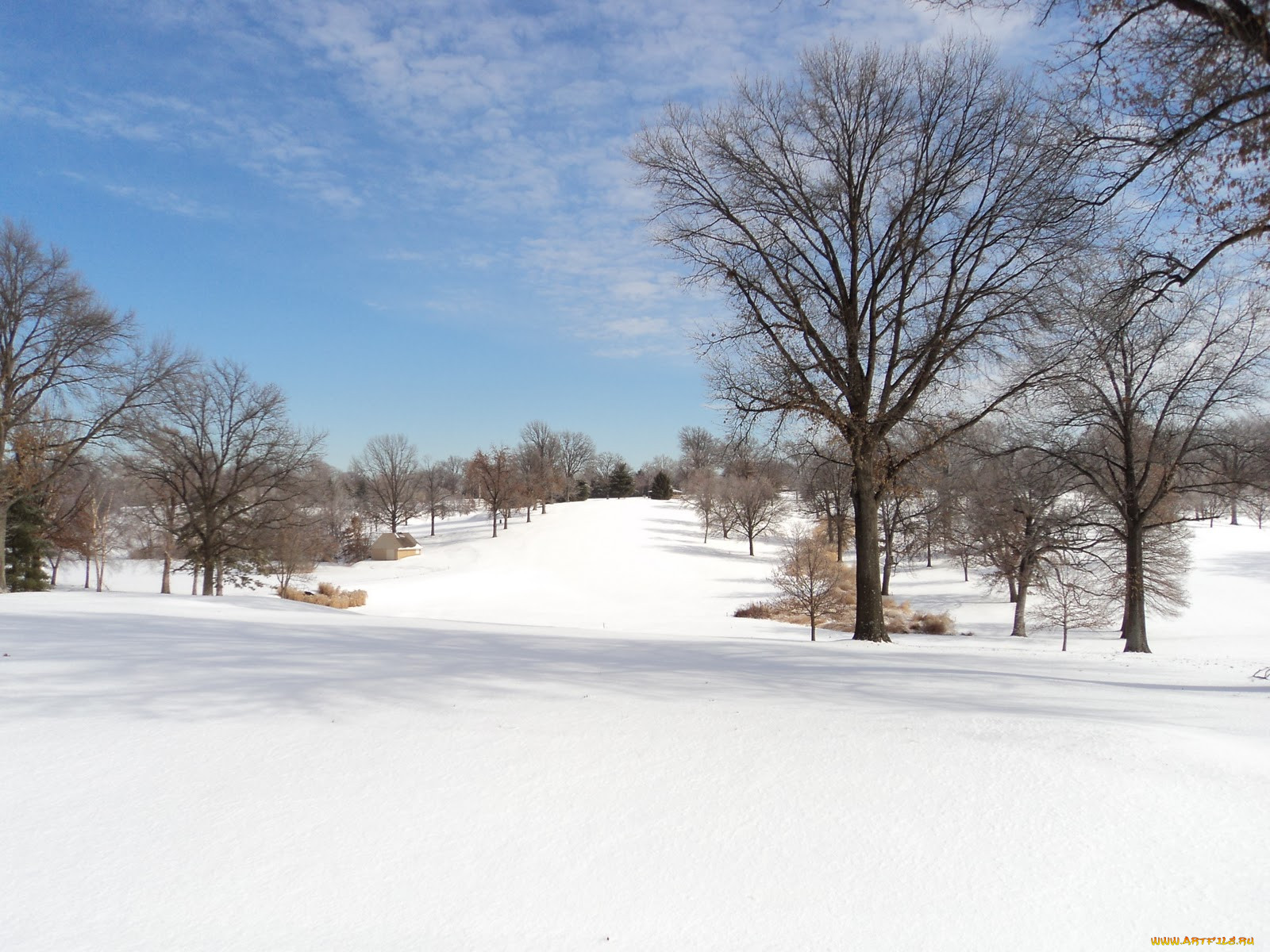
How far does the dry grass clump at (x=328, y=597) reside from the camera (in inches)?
1038

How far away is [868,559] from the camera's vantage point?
13203mm

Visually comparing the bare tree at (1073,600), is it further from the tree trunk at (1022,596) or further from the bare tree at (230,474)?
the bare tree at (230,474)

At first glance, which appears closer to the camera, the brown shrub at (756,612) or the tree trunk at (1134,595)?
the tree trunk at (1134,595)

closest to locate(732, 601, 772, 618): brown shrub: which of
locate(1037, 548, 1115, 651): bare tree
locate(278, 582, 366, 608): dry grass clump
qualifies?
locate(1037, 548, 1115, 651): bare tree

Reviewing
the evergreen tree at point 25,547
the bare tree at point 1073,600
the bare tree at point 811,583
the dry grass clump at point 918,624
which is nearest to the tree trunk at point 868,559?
the bare tree at point 811,583

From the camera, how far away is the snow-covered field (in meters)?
2.58

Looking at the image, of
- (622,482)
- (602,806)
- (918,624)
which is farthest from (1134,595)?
(622,482)

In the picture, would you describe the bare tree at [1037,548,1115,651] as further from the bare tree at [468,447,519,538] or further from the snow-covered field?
the bare tree at [468,447,519,538]

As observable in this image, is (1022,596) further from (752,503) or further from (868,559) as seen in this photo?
(752,503)

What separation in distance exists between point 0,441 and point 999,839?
2515cm

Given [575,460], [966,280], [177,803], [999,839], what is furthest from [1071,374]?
[575,460]

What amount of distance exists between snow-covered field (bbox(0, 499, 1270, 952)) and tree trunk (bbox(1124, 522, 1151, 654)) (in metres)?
12.8

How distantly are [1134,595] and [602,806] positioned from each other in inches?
769

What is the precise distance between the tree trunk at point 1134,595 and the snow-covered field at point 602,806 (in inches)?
502
